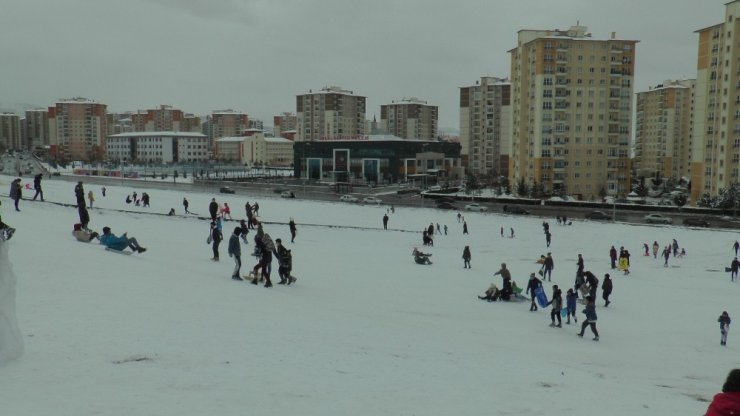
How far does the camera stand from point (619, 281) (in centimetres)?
→ 2598

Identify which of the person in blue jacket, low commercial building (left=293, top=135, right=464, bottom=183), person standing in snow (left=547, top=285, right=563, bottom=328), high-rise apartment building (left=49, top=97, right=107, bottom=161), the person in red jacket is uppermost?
high-rise apartment building (left=49, top=97, right=107, bottom=161)

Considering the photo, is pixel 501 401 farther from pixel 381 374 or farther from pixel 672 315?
pixel 672 315

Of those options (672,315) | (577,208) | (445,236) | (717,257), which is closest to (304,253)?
(672,315)

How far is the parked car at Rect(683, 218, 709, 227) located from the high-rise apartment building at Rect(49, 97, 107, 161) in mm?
175157

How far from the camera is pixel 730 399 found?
15.7 ft

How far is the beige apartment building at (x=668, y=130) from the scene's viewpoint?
11956 cm

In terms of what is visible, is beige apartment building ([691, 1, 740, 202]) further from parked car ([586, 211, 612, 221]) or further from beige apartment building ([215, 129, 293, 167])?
beige apartment building ([215, 129, 293, 167])

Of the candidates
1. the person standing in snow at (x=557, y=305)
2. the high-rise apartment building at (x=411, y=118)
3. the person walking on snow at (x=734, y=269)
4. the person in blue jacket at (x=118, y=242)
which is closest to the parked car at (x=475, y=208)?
the person walking on snow at (x=734, y=269)

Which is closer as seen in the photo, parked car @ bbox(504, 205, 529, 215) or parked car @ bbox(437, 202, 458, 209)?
parked car @ bbox(504, 205, 529, 215)

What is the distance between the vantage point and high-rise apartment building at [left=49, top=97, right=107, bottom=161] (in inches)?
7382

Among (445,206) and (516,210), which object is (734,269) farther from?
(445,206)

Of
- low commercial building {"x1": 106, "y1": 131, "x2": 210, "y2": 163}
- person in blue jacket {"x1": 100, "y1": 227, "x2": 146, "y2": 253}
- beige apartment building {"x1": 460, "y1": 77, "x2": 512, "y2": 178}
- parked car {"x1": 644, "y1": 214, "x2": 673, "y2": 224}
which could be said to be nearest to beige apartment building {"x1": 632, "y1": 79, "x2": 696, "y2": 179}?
beige apartment building {"x1": 460, "y1": 77, "x2": 512, "y2": 178}

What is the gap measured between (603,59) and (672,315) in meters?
70.8

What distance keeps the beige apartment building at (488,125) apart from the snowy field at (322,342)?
10226 centimetres
